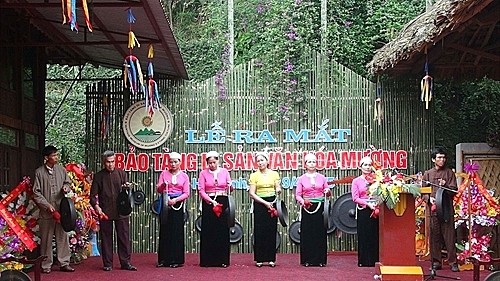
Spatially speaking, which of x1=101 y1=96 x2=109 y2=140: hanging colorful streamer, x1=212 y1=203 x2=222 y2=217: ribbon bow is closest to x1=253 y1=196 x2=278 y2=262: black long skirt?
x1=212 y1=203 x2=222 y2=217: ribbon bow

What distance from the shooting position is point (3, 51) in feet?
27.8

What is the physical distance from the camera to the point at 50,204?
7598 mm

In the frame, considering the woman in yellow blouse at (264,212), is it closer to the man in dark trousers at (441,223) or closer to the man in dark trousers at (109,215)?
the man in dark trousers at (109,215)

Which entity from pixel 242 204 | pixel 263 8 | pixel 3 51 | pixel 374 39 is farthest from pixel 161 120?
pixel 263 8

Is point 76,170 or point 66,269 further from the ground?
point 76,170

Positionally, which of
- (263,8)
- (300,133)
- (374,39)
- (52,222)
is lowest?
(52,222)

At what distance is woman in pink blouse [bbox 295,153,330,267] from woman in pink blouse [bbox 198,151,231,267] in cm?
83

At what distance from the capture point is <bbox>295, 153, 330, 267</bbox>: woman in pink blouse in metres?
8.27

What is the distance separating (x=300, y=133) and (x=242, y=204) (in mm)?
1169

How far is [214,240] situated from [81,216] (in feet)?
5.04

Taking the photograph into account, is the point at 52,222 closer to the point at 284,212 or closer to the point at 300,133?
the point at 284,212

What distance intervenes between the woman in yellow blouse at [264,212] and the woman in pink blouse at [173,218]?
764 mm

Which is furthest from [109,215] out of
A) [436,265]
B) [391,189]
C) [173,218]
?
[436,265]

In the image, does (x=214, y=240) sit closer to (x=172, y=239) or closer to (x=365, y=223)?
(x=172, y=239)
